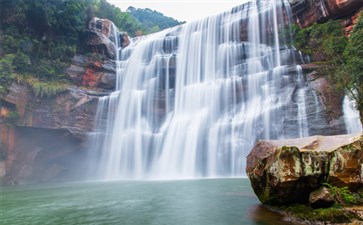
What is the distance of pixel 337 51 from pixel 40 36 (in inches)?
1082

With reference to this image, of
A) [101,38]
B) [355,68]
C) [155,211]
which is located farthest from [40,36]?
[355,68]

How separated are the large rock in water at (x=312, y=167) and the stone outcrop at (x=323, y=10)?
21.0 m

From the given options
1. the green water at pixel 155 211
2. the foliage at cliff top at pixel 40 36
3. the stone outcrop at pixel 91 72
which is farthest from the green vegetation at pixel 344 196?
the stone outcrop at pixel 91 72

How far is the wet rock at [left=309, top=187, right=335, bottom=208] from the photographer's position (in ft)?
20.1

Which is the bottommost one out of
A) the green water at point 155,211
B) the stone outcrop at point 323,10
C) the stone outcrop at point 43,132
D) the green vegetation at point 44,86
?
the green water at point 155,211

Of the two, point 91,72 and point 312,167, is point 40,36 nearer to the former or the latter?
point 91,72

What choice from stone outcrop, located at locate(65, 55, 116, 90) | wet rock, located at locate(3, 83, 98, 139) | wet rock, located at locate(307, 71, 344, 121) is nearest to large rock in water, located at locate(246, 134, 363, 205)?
wet rock, located at locate(307, 71, 344, 121)

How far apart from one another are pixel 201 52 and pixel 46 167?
62.5ft

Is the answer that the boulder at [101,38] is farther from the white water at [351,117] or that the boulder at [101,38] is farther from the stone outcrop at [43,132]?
the white water at [351,117]

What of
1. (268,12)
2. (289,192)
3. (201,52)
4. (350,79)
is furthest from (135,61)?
(289,192)

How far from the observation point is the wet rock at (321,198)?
613 cm

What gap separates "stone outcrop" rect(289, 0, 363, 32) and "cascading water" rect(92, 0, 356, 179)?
115 centimetres

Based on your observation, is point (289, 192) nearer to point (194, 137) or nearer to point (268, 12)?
point (194, 137)

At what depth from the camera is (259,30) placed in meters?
29.1
